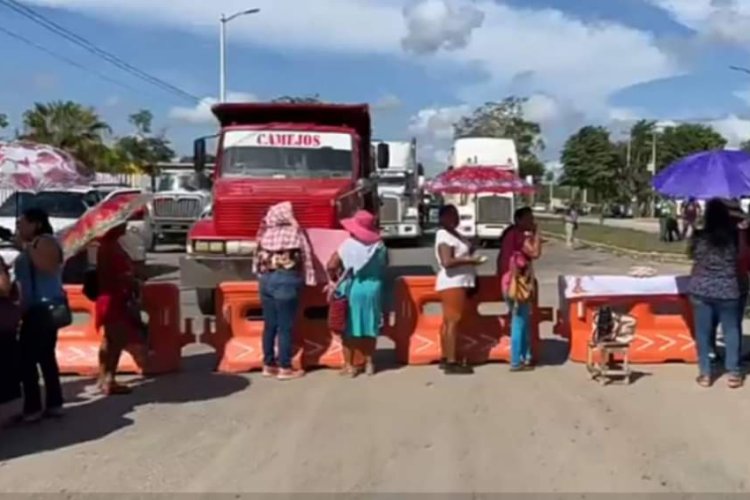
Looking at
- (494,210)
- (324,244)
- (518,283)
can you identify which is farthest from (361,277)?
(494,210)

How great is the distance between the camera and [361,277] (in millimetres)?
9969

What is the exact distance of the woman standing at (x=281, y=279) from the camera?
974 centimetres

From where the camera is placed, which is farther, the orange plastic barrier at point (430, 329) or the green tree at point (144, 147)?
the green tree at point (144, 147)

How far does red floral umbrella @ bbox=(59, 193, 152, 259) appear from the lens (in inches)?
345

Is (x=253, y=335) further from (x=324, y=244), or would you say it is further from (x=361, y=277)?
(x=361, y=277)

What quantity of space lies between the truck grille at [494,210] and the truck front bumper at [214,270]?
2125 centimetres

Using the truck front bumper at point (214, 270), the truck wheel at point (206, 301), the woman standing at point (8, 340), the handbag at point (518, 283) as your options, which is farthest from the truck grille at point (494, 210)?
the woman standing at point (8, 340)

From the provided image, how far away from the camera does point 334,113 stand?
16125mm

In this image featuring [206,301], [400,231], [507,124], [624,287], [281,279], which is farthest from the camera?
[507,124]

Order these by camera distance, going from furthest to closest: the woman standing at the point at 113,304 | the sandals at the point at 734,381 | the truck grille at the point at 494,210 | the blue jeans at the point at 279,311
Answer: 1. the truck grille at the point at 494,210
2. the blue jeans at the point at 279,311
3. the sandals at the point at 734,381
4. the woman standing at the point at 113,304

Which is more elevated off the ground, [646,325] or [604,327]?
[604,327]

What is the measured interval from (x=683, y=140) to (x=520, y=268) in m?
102

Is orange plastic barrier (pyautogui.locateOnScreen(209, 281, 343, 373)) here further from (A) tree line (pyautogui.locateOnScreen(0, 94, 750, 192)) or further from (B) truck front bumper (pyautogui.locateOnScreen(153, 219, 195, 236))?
(A) tree line (pyautogui.locateOnScreen(0, 94, 750, 192))

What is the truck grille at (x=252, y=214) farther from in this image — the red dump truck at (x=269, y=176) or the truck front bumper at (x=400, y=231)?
the truck front bumper at (x=400, y=231)
